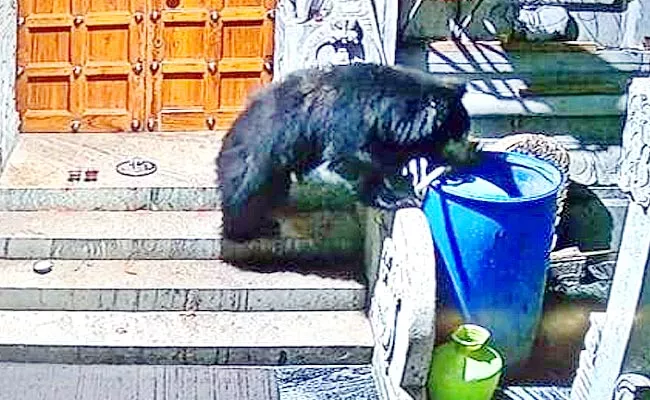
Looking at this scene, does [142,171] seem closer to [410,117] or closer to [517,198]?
[410,117]

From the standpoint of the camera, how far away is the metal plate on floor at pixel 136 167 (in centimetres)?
604

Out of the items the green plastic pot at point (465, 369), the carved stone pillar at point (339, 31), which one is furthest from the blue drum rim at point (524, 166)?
the carved stone pillar at point (339, 31)

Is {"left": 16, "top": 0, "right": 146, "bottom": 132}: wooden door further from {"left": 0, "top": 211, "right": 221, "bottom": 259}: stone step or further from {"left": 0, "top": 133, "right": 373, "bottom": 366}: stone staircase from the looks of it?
{"left": 0, "top": 211, "right": 221, "bottom": 259}: stone step

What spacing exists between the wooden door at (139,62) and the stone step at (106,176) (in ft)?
0.49

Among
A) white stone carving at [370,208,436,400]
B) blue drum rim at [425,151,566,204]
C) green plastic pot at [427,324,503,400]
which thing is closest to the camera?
white stone carving at [370,208,436,400]

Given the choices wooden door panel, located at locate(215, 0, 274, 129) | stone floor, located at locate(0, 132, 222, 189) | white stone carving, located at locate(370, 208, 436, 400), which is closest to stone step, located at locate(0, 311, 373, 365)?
white stone carving, located at locate(370, 208, 436, 400)

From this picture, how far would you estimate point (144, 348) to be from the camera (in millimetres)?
5293

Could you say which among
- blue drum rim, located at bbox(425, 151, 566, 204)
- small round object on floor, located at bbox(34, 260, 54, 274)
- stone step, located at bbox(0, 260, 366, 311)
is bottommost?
stone step, located at bbox(0, 260, 366, 311)

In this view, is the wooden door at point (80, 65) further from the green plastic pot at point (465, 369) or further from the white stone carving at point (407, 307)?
the green plastic pot at point (465, 369)

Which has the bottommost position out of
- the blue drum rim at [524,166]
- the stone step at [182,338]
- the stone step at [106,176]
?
the stone step at [182,338]

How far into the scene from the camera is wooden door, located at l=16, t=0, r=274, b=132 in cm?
628

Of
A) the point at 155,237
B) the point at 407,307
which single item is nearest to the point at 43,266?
the point at 155,237

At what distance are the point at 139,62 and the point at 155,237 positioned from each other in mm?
1115

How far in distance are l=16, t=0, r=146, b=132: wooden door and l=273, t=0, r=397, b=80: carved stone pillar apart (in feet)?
2.70
